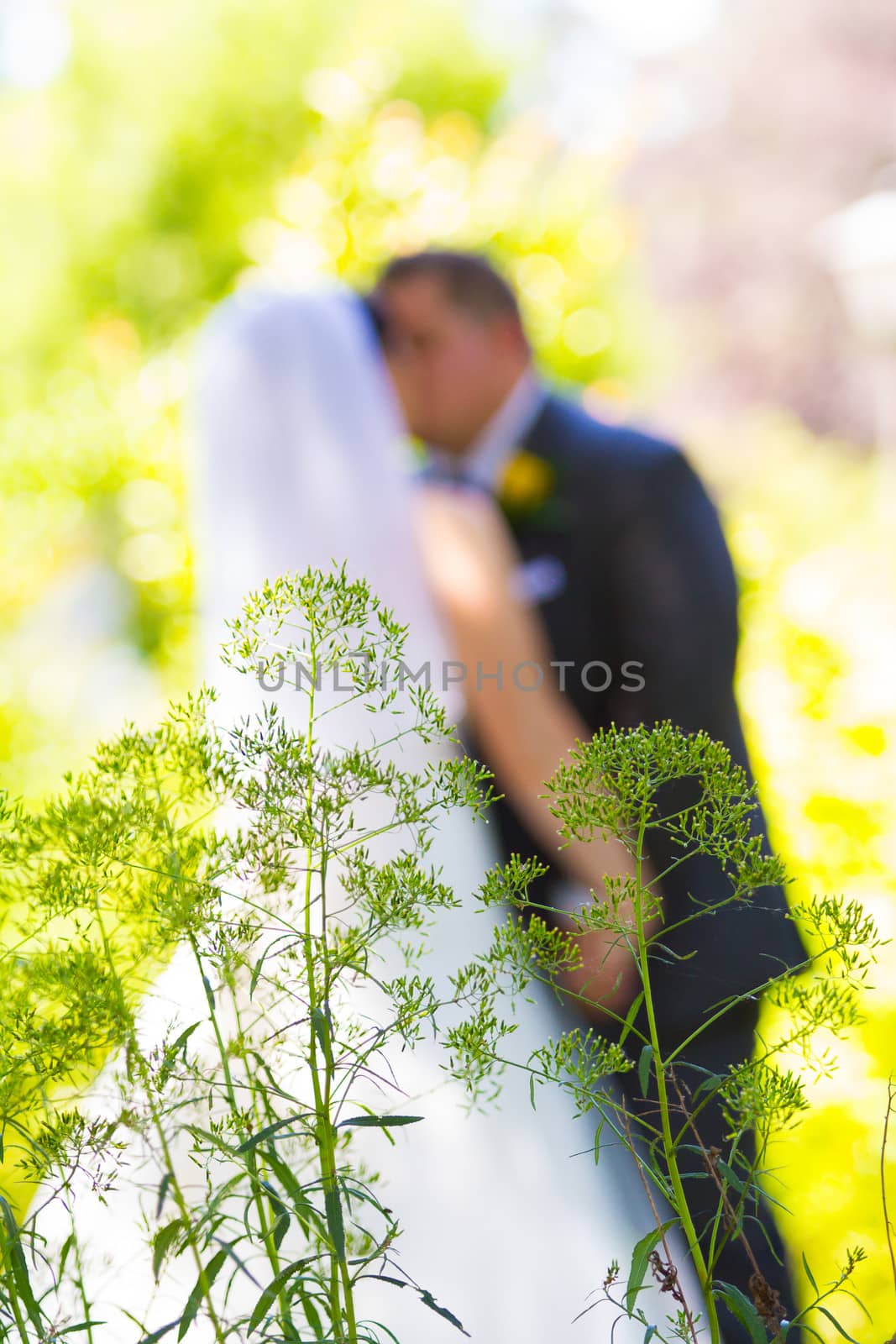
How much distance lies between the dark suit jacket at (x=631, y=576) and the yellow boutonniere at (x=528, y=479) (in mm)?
21

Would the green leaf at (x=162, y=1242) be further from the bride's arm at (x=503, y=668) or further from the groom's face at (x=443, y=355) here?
the groom's face at (x=443, y=355)

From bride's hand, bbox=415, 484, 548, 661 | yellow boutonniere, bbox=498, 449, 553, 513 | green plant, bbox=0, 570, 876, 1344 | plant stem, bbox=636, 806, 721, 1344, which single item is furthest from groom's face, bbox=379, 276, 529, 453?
plant stem, bbox=636, 806, 721, 1344

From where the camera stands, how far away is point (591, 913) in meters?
0.52

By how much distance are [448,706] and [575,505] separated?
96 centimetres

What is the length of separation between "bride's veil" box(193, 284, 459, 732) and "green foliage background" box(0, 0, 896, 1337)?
17.5 inches

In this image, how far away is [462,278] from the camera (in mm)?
2201

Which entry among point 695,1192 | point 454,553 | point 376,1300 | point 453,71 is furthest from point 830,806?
point 453,71

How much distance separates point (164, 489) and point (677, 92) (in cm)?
430

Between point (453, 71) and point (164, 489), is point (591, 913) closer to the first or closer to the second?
point (164, 489)

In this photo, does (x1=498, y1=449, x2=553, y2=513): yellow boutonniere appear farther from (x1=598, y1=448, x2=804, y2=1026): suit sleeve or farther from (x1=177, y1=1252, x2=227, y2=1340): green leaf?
(x1=177, y1=1252, x2=227, y2=1340): green leaf

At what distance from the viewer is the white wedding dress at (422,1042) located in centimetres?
87

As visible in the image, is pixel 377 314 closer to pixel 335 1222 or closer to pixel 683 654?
pixel 683 654

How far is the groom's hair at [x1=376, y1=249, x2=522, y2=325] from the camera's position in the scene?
2.19m

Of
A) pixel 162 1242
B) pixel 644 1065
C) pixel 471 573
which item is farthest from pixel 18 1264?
pixel 471 573
